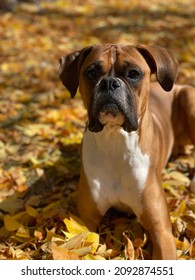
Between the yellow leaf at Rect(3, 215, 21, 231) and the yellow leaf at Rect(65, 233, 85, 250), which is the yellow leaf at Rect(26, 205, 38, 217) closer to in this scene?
the yellow leaf at Rect(3, 215, 21, 231)

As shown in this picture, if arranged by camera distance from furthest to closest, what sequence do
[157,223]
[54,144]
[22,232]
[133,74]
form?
[54,144]
[22,232]
[157,223]
[133,74]

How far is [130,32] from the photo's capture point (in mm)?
8992

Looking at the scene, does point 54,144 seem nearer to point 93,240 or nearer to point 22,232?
point 22,232

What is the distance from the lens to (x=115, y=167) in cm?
329

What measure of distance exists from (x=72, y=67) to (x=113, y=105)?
52cm

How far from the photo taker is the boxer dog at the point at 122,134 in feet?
9.71

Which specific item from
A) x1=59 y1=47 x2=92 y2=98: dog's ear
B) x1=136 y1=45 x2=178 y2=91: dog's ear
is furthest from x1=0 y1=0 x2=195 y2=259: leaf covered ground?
x1=136 y1=45 x2=178 y2=91: dog's ear

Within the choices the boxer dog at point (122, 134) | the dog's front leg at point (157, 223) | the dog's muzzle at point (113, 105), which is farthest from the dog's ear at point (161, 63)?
the dog's front leg at point (157, 223)

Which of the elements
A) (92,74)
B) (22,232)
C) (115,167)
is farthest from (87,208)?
(92,74)

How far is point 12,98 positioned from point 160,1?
6588mm

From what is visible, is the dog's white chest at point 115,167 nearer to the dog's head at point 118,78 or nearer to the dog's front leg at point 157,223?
the dog's front leg at point 157,223
